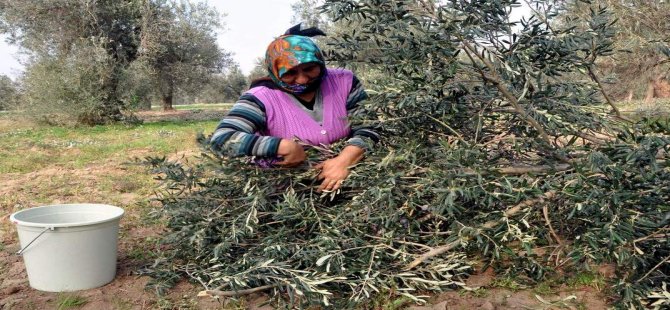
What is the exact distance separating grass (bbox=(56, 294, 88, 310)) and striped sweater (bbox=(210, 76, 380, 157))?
107 centimetres

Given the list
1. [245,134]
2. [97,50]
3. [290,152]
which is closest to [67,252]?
[245,134]

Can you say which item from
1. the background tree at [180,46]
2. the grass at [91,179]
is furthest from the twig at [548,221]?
the background tree at [180,46]

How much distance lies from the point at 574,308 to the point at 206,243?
192 centimetres

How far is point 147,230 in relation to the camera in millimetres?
4312

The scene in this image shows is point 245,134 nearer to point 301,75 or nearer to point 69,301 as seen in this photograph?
point 301,75

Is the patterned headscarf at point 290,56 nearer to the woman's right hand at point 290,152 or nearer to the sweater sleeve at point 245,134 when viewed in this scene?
the sweater sleeve at point 245,134

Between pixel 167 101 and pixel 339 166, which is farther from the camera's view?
pixel 167 101

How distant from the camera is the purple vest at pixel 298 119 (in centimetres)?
302

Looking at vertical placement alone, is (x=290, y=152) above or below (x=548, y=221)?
above

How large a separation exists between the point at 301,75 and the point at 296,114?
227mm

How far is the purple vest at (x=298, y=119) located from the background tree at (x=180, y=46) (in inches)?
692

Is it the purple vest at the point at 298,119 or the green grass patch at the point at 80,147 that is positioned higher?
the purple vest at the point at 298,119

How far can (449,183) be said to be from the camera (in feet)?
7.52

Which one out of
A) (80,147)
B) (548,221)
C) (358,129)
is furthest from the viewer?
(80,147)
